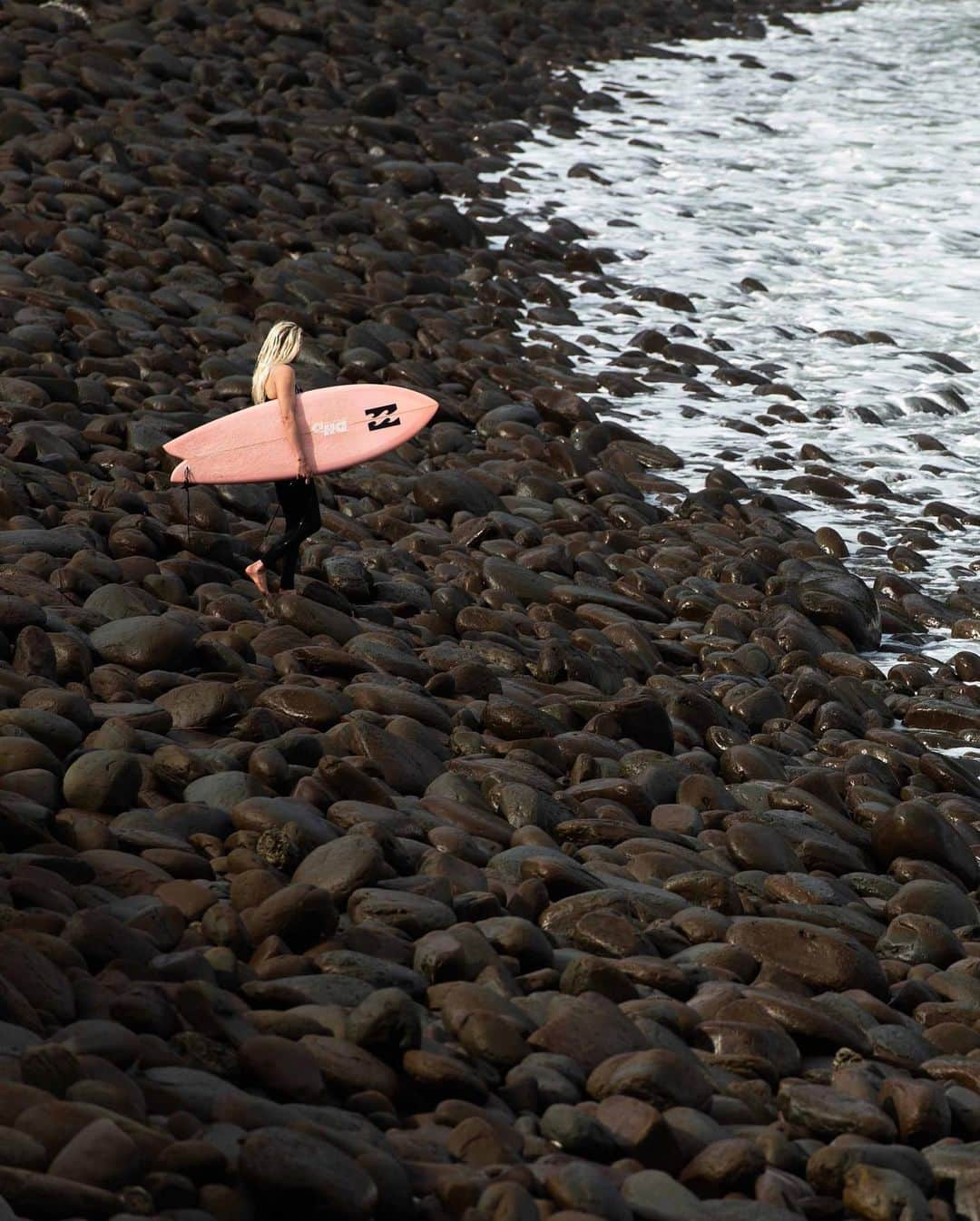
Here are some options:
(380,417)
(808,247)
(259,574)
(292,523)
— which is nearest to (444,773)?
(259,574)

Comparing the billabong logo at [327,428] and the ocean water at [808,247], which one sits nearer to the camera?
the billabong logo at [327,428]

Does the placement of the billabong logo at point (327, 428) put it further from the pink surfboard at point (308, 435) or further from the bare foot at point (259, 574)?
the bare foot at point (259, 574)

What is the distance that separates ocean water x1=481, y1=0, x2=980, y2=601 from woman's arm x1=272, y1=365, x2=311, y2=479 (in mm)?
3509

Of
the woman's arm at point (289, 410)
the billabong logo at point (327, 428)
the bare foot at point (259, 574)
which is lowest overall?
the bare foot at point (259, 574)

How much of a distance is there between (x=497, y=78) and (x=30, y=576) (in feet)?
40.9

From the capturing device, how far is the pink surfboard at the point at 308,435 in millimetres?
7469

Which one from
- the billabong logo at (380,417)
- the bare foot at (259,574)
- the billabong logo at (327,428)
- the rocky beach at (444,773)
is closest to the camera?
the rocky beach at (444,773)

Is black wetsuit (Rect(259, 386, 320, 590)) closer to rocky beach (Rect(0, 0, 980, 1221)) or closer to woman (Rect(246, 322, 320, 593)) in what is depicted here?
woman (Rect(246, 322, 320, 593))

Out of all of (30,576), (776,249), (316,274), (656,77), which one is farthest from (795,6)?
(30,576)

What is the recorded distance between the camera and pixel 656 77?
19.2 meters

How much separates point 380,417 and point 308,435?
771 mm

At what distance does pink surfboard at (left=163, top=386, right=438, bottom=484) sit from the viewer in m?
7.47

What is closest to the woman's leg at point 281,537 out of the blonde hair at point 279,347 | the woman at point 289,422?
the woman at point 289,422

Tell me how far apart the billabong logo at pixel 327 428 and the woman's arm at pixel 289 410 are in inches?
19.1
